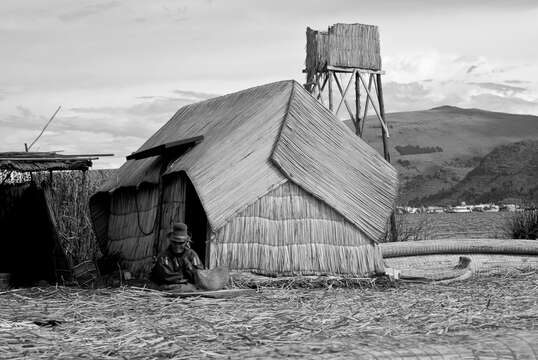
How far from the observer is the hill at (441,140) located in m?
71.7

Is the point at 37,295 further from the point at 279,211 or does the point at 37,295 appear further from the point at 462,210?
the point at 462,210

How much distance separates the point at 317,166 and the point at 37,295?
3.57m

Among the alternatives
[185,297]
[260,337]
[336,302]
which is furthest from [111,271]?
[260,337]

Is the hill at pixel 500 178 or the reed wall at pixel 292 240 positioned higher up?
the hill at pixel 500 178

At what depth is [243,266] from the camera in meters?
11.1

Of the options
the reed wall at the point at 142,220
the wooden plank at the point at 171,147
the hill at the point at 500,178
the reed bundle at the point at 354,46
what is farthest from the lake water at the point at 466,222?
the wooden plank at the point at 171,147

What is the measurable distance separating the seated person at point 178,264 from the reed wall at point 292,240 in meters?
0.68

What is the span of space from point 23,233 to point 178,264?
4060 millimetres

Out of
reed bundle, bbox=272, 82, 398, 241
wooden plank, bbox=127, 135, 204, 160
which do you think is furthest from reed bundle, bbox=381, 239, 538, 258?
wooden plank, bbox=127, 135, 204, 160

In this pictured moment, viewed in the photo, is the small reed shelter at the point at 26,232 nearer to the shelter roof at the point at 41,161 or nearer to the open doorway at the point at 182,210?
the shelter roof at the point at 41,161

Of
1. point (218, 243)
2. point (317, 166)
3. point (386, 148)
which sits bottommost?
point (218, 243)

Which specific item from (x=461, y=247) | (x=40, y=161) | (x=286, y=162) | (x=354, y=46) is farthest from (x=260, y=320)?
(x=354, y=46)

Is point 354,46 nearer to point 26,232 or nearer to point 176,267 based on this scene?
point 26,232

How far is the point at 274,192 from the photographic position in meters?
11.3
